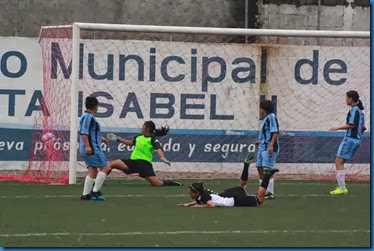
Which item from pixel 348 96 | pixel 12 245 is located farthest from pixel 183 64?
pixel 12 245

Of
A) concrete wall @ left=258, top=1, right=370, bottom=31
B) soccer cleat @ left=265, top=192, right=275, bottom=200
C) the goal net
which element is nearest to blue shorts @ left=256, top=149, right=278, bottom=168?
soccer cleat @ left=265, top=192, right=275, bottom=200

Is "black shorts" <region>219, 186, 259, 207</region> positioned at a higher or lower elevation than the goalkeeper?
lower

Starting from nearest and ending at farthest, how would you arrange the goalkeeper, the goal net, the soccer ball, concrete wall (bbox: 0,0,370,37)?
the goalkeeper, the soccer ball, the goal net, concrete wall (bbox: 0,0,370,37)

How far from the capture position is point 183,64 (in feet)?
65.1

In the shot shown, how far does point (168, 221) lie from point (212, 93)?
875cm

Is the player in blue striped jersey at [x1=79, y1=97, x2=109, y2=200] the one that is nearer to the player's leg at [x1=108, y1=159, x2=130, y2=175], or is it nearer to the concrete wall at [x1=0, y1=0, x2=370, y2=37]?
the player's leg at [x1=108, y1=159, x2=130, y2=175]

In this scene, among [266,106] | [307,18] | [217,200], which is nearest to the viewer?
[217,200]

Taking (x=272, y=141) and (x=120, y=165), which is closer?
(x=272, y=141)

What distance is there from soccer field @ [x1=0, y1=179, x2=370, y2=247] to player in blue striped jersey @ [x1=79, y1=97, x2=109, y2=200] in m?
0.23

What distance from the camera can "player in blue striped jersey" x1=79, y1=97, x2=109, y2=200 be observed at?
14.1 metres

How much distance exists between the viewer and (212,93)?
19.9 metres

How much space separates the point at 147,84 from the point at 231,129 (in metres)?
1.88

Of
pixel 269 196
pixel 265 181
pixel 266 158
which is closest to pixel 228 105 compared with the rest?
pixel 266 158

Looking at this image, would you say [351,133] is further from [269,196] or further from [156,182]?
[156,182]
